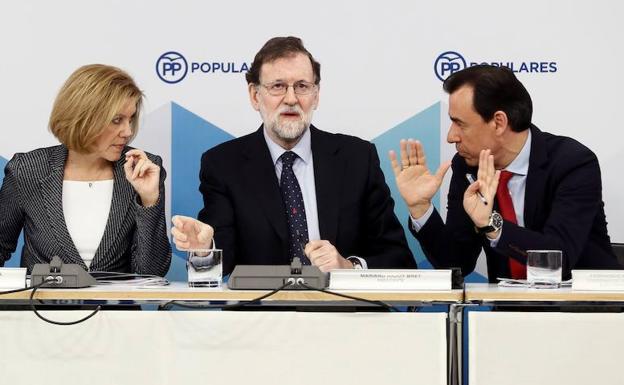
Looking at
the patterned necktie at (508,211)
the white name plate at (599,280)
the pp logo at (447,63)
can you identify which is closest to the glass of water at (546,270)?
the white name plate at (599,280)

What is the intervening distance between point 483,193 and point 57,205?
4.70 feet

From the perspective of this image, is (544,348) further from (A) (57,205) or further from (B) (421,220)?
(A) (57,205)

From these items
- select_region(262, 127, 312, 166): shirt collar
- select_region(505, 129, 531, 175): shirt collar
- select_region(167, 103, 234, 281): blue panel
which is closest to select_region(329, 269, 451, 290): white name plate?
select_region(505, 129, 531, 175): shirt collar

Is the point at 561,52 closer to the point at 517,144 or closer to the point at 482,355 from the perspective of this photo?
the point at 517,144

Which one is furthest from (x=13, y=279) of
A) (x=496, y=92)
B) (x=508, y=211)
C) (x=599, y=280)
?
(x=496, y=92)

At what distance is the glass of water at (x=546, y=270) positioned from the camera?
267 centimetres

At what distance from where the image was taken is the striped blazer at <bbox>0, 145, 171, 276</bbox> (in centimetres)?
313

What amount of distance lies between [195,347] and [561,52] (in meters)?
2.37

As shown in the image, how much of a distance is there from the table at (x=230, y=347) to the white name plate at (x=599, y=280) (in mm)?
376

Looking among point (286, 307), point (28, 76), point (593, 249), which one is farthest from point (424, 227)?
point (28, 76)

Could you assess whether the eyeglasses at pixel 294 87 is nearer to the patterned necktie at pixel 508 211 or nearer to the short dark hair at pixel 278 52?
the short dark hair at pixel 278 52

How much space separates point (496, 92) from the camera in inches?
→ 143

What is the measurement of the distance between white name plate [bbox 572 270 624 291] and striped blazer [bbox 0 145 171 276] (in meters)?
1.36

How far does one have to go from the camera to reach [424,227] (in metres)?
3.45
